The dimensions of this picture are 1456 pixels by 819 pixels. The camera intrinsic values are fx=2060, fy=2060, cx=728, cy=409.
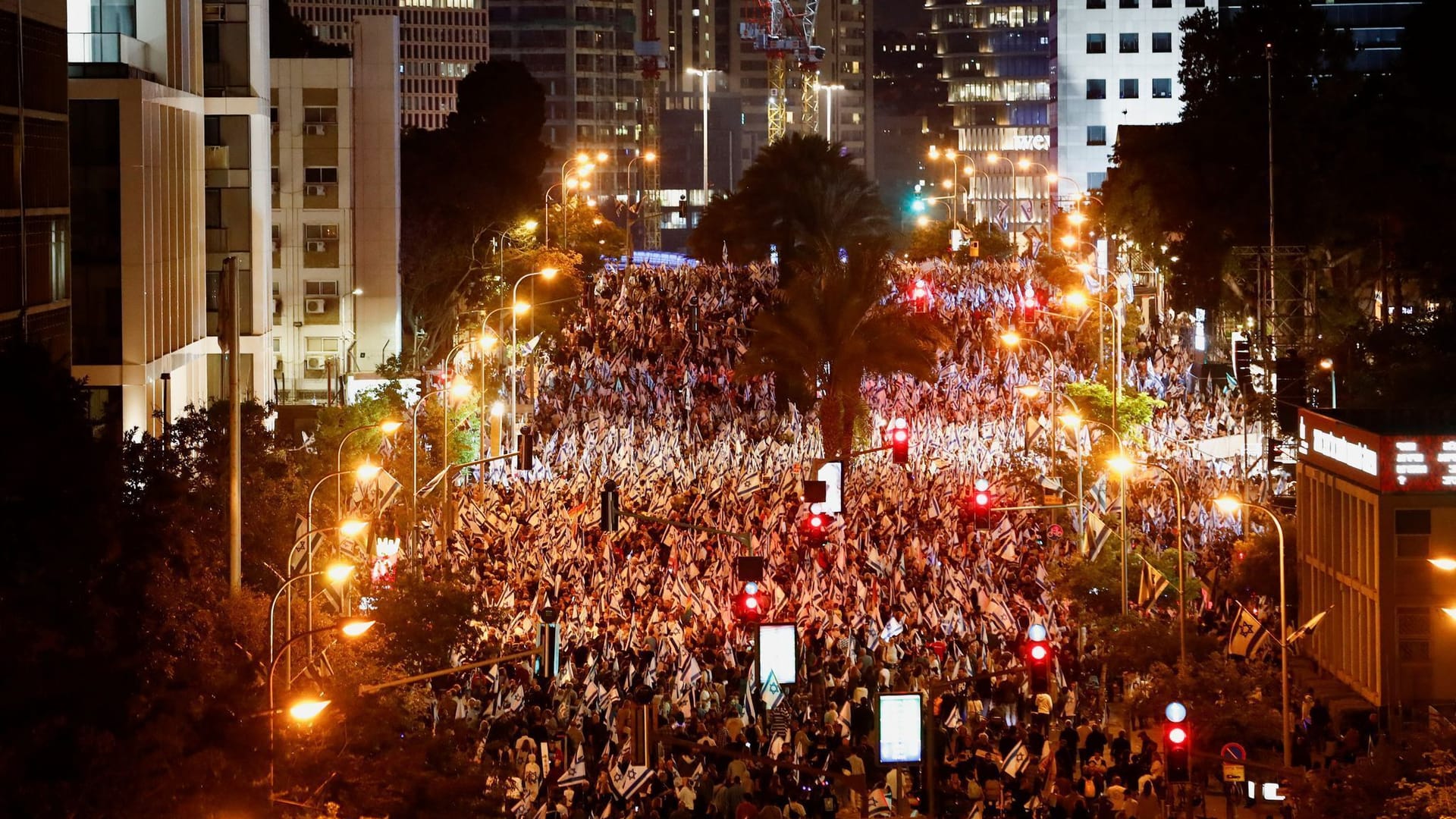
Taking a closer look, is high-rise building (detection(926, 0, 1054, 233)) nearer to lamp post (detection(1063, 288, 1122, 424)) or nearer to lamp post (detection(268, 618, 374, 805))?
lamp post (detection(1063, 288, 1122, 424))

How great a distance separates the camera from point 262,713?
17.7 meters

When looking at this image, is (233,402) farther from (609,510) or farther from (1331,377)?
(1331,377)

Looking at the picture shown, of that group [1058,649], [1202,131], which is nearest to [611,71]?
[1202,131]

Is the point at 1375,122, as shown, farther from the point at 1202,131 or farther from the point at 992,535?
the point at 992,535

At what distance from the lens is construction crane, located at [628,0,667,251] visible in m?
157

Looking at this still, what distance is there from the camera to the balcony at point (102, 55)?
35969 mm

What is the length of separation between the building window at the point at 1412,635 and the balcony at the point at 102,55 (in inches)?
909

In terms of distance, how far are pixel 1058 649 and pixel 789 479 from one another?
35.0 ft

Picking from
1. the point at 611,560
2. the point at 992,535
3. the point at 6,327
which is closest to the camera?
the point at 6,327

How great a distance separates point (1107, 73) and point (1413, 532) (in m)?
92.2

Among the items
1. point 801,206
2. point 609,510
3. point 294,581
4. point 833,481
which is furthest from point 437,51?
point 294,581

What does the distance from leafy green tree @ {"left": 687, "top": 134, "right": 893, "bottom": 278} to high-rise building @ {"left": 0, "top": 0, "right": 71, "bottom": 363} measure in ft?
140

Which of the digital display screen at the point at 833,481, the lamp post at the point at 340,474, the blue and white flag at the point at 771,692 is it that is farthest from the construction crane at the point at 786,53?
the blue and white flag at the point at 771,692

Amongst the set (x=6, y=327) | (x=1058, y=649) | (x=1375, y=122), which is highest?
(x=1375, y=122)
